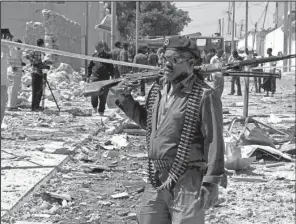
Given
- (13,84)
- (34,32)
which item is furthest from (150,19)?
(13,84)

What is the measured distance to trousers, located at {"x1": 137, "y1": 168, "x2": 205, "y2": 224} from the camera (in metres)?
3.32

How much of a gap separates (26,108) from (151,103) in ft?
39.4

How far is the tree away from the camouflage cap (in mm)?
57607

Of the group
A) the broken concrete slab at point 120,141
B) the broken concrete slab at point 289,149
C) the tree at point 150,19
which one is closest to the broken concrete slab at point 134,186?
the broken concrete slab at point 120,141

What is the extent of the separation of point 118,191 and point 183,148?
365cm

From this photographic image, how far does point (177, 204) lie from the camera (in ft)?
11.0

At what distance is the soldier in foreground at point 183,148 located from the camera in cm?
334

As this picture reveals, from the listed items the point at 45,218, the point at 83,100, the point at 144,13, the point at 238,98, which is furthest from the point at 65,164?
the point at 144,13

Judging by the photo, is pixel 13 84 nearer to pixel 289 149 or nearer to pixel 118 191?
pixel 289 149

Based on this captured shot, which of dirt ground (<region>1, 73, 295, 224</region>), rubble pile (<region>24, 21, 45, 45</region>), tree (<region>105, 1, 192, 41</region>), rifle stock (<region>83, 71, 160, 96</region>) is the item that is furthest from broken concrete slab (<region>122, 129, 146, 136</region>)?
tree (<region>105, 1, 192, 41</region>)

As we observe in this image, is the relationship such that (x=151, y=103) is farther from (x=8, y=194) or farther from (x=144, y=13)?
(x=144, y=13)

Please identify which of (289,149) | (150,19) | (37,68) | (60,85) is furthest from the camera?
(150,19)

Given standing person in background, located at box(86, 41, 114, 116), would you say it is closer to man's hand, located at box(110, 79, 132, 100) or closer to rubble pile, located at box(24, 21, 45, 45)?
man's hand, located at box(110, 79, 132, 100)

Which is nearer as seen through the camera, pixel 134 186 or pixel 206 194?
pixel 206 194
